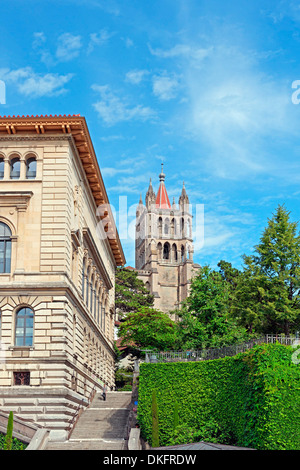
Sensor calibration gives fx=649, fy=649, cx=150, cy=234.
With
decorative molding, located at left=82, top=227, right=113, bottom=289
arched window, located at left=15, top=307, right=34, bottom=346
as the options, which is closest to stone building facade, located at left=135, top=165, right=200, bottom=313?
decorative molding, located at left=82, top=227, right=113, bottom=289

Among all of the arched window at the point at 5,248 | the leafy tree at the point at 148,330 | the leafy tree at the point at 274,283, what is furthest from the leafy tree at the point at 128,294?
the arched window at the point at 5,248

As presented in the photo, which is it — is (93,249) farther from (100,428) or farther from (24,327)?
(100,428)

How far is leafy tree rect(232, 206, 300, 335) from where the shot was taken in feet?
150

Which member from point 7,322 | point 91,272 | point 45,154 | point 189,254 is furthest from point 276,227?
point 189,254

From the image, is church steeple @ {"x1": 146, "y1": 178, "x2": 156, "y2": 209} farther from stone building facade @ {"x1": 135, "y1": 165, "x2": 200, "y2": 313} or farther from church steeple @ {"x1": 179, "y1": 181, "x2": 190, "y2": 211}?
church steeple @ {"x1": 179, "y1": 181, "x2": 190, "y2": 211}

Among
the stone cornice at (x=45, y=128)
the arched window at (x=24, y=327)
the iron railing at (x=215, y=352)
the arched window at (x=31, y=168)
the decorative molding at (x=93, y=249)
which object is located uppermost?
the stone cornice at (x=45, y=128)

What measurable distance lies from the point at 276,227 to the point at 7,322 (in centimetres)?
2210

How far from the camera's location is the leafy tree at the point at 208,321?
137ft

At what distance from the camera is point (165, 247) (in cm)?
16600

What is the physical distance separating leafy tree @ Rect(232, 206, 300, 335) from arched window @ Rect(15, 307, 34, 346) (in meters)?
18.1

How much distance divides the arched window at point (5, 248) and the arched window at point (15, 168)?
2890 mm

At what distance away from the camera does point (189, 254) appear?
15850 cm

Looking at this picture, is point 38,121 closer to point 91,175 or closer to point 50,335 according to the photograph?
point 91,175

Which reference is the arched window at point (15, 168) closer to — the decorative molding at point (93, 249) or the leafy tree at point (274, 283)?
the decorative molding at point (93, 249)
